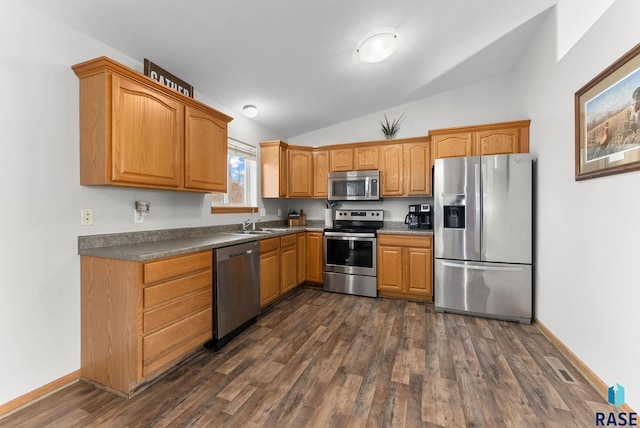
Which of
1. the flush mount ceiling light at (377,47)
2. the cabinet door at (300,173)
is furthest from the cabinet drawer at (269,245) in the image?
the flush mount ceiling light at (377,47)

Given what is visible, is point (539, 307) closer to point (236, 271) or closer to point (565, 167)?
point (565, 167)

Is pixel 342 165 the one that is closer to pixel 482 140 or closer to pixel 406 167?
pixel 406 167

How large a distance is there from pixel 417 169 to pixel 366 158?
29.3 inches

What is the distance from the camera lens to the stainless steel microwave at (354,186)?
12.8 feet

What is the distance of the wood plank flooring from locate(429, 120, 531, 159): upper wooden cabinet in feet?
6.48

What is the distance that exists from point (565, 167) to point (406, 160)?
180 centimetres

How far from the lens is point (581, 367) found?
1938 millimetres

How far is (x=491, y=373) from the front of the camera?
6.32 feet

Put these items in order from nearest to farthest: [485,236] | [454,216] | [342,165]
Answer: [485,236] < [454,216] < [342,165]

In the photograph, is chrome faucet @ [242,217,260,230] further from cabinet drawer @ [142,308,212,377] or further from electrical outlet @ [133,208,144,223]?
cabinet drawer @ [142,308,212,377]

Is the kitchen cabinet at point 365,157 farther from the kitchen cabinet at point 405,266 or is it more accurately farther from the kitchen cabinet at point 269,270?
Answer: the kitchen cabinet at point 269,270

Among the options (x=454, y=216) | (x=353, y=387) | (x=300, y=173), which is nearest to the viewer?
(x=353, y=387)

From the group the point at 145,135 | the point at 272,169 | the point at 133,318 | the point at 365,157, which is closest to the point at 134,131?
the point at 145,135

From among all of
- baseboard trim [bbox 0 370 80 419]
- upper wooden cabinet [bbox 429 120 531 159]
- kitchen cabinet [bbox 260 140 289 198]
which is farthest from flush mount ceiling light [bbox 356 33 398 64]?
baseboard trim [bbox 0 370 80 419]
